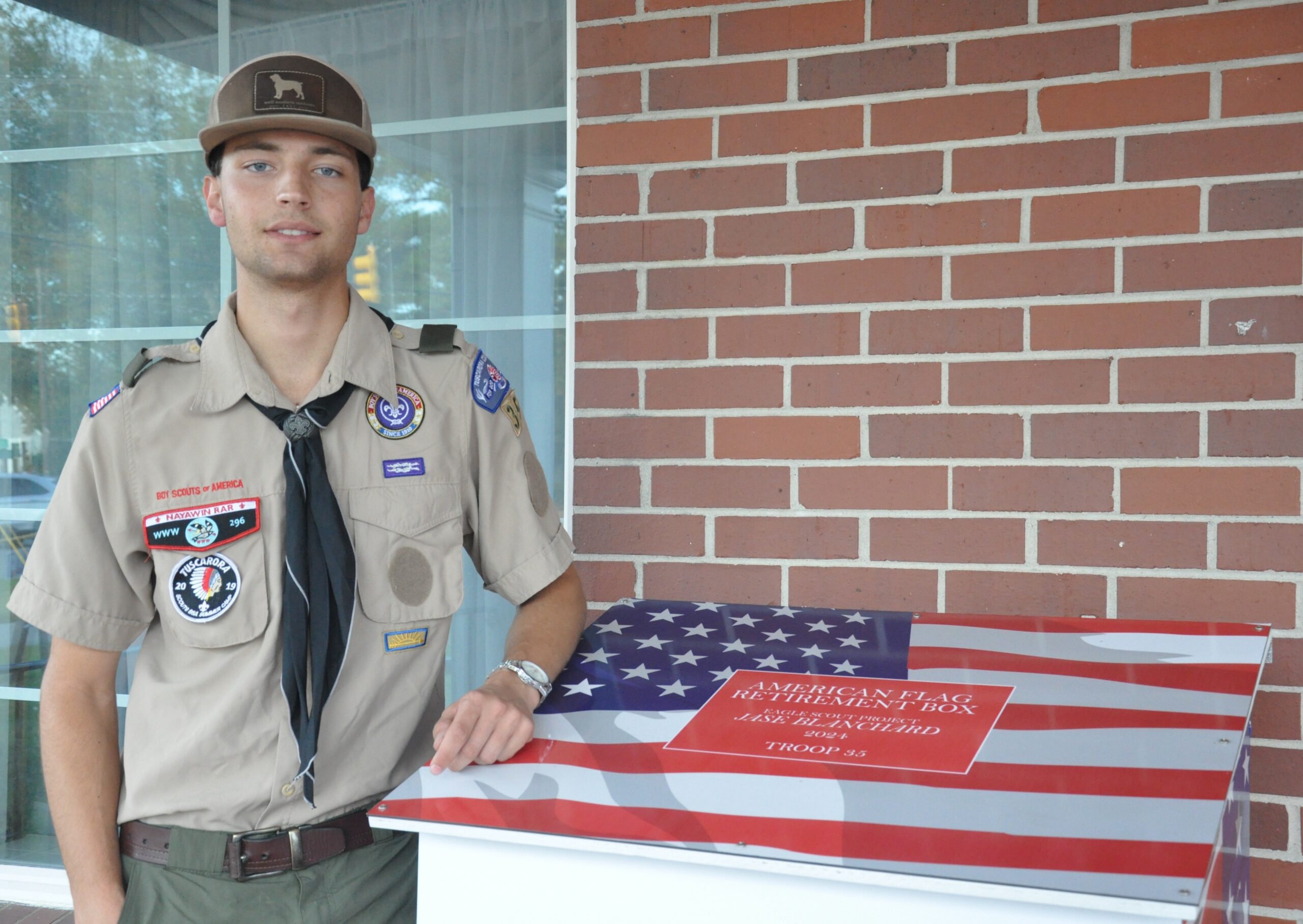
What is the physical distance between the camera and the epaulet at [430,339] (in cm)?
174

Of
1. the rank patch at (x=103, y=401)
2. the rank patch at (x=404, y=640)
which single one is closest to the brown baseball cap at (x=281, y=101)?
the rank patch at (x=103, y=401)

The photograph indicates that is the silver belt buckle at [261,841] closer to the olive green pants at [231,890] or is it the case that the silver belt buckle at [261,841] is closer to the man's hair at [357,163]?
the olive green pants at [231,890]

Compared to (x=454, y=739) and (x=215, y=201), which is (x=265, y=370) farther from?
(x=454, y=739)

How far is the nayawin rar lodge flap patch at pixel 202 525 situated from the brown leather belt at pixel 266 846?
400mm

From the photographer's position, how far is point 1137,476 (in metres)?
1.97

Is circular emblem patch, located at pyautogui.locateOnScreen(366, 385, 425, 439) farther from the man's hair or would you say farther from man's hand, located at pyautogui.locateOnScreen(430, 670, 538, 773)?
man's hand, located at pyautogui.locateOnScreen(430, 670, 538, 773)

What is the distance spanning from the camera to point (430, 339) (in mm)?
1755

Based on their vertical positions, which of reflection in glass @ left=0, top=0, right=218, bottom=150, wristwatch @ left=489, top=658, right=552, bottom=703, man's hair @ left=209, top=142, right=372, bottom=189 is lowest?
wristwatch @ left=489, top=658, right=552, bottom=703

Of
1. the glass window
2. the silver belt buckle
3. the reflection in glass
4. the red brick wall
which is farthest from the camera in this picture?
the reflection in glass

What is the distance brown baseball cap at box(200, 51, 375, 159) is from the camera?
5.11ft

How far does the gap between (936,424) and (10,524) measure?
251 centimetres

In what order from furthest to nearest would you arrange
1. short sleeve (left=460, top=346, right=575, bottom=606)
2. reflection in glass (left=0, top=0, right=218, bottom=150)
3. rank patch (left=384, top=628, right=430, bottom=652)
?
reflection in glass (left=0, top=0, right=218, bottom=150) < short sleeve (left=460, top=346, right=575, bottom=606) < rank patch (left=384, top=628, right=430, bottom=652)

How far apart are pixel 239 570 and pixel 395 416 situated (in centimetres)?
32

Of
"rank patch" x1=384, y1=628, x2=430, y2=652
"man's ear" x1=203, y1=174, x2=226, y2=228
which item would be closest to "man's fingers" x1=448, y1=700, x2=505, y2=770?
"rank patch" x1=384, y1=628, x2=430, y2=652
